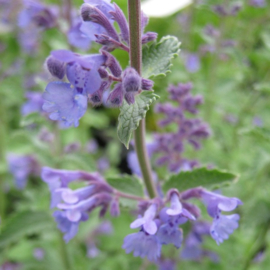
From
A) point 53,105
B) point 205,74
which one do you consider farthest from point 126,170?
point 53,105

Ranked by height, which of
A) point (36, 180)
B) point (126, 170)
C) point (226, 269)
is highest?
point (226, 269)

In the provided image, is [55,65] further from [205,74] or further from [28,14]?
[205,74]

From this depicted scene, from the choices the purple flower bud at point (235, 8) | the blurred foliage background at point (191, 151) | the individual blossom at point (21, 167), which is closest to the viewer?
the blurred foliage background at point (191, 151)

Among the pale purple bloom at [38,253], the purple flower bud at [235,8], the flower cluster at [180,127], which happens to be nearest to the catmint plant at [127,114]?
the flower cluster at [180,127]

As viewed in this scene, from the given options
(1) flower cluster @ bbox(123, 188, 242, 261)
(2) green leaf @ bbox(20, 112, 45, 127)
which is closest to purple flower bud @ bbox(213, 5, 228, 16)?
(2) green leaf @ bbox(20, 112, 45, 127)

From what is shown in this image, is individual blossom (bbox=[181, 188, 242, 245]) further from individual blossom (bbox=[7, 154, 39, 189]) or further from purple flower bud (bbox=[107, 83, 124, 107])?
individual blossom (bbox=[7, 154, 39, 189])

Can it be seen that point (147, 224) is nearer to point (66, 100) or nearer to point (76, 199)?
point (76, 199)

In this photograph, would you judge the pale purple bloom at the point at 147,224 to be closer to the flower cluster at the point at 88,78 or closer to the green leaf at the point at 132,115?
the green leaf at the point at 132,115
